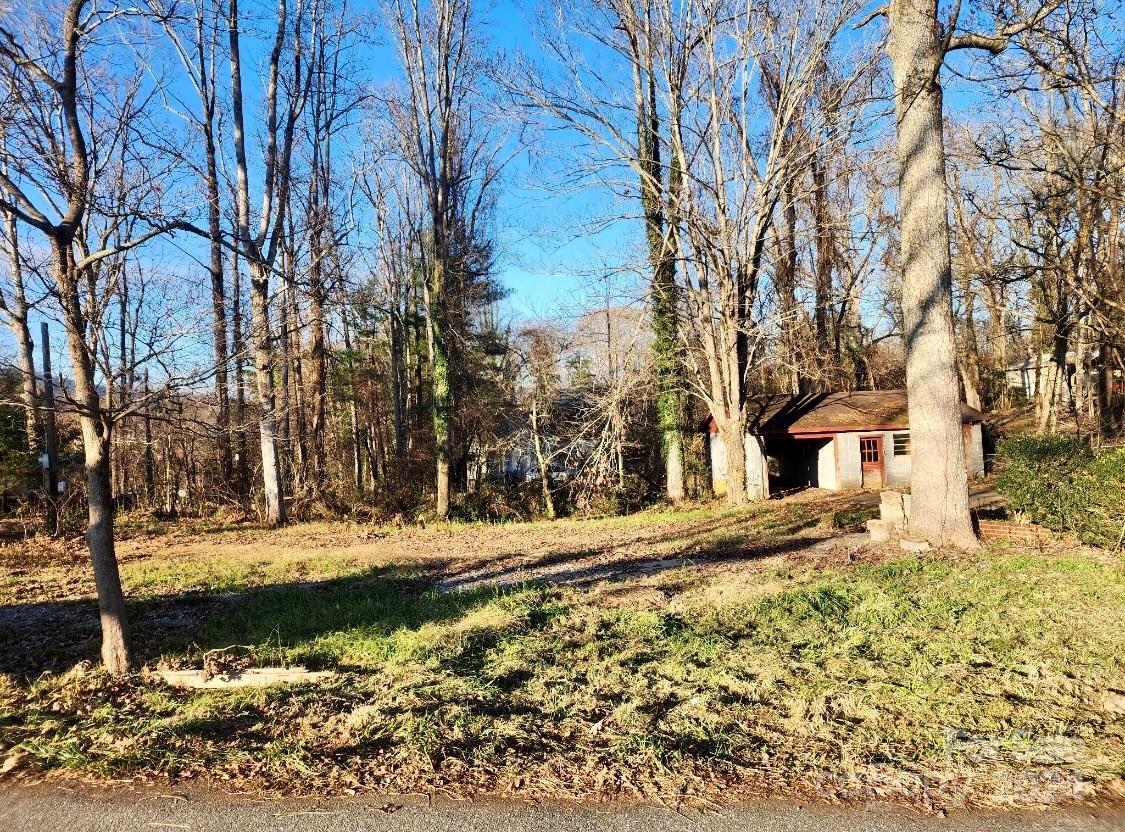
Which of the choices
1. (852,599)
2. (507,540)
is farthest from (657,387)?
(852,599)

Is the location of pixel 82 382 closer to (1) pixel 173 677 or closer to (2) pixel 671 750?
(1) pixel 173 677

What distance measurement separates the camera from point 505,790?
3473 millimetres

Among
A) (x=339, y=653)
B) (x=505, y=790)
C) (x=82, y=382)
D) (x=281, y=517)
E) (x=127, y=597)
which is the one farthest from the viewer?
(x=281, y=517)

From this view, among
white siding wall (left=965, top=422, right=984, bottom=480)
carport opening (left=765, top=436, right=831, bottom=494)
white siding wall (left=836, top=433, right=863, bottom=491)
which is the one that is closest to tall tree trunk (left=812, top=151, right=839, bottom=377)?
white siding wall (left=836, top=433, right=863, bottom=491)

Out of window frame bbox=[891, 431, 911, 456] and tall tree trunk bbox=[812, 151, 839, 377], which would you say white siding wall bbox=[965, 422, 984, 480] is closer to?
window frame bbox=[891, 431, 911, 456]

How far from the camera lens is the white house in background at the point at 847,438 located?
23375 millimetres

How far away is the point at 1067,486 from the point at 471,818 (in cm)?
968

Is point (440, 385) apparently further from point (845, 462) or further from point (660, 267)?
point (845, 462)

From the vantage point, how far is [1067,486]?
9.46 meters

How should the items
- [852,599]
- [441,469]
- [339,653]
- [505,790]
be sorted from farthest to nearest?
[441,469] < [852,599] < [339,653] < [505,790]

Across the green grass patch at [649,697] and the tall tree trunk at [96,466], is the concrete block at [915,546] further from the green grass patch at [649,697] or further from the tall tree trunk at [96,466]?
the tall tree trunk at [96,466]

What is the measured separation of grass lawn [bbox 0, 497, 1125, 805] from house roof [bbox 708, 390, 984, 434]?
1493 cm

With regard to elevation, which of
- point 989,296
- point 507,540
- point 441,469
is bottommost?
point 507,540

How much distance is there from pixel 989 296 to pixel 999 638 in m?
26.2
